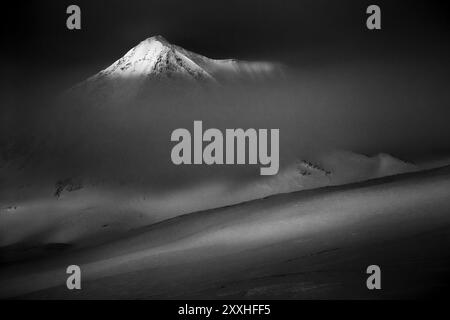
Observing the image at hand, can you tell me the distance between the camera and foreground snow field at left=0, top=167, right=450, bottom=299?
54.9ft

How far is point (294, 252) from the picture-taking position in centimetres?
2219

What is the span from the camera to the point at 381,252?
1902 cm

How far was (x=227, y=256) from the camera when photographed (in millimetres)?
24266

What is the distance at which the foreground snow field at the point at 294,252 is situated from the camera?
1673cm

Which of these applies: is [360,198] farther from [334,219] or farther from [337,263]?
[337,263]
